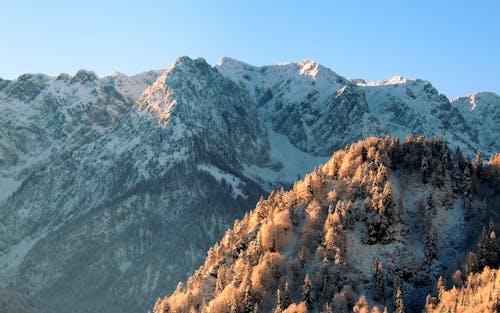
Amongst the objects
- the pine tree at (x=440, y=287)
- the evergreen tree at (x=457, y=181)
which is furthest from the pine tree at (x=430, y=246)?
the evergreen tree at (x=457, y=181)

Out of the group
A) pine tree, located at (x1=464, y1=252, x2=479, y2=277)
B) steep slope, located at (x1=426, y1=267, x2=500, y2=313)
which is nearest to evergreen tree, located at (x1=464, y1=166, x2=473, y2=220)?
pine tree, located at (x1=464, y1=252, x2=479, y2=277)

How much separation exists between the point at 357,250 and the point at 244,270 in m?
26.5

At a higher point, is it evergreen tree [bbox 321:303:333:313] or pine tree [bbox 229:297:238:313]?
evergreen tree [bbox 321:303:333:313]

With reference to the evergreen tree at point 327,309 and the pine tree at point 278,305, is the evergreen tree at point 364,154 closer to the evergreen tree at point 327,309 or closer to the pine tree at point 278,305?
the pine tree at point 278,305

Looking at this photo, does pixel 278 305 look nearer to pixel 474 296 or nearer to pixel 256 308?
pixel 256 308

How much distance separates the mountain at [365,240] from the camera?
148m

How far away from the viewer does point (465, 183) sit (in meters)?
173

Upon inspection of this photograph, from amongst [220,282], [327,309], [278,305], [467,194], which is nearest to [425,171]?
[467,194]

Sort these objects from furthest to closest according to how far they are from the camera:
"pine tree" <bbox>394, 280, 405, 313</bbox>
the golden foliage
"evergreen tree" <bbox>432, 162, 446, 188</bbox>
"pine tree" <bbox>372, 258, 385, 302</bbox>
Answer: "evergreen tree" <bbox>432, 162, 446, 188</bbox>, "pine tree" <bbox>372, 258, 385, 302</bbox>, the golden foliage, "pine tree" <bbox>394, 280, 405, 313</bbox>

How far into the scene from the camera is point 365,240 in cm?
16088

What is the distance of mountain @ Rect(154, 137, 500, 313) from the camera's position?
487 feet

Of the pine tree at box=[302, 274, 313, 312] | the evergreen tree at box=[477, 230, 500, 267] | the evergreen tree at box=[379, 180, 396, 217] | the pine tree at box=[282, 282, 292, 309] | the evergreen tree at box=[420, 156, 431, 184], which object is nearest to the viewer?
the evergreen tree at box=[477, 230, 500, 267]

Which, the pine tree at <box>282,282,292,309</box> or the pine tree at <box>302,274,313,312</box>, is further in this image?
the pine tree at <box>282,282,292,309</box>

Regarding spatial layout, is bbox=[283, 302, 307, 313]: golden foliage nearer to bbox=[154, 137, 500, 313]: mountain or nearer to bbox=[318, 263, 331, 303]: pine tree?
bbox=[154, 137, 500, 313]: mountain
